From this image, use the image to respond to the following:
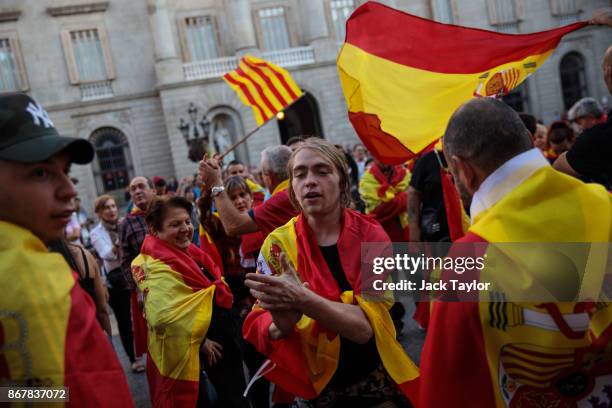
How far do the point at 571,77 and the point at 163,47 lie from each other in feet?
67.2

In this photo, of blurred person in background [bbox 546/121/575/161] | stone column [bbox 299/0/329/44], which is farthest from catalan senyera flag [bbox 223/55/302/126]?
stone column [bbox 299/0/329/44]

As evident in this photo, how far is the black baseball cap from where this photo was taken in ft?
4.31

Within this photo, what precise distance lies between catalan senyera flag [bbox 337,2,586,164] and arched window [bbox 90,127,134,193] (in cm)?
2072

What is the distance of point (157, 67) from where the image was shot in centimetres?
2175

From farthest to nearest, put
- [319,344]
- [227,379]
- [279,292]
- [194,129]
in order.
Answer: [194,129] < [227,379] < [319,344] < [279,292]

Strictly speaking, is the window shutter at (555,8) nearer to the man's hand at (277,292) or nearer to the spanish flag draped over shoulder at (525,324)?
the spanish flag draped over shoulder at (525,324)

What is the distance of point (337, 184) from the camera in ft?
7.77

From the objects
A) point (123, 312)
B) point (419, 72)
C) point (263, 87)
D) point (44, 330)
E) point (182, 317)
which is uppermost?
point (263, 87)

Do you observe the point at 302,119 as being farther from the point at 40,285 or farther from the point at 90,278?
the point at 40,285

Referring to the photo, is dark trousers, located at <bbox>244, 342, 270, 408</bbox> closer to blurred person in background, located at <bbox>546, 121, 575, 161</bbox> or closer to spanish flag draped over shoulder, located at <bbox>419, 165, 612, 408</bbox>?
spanish flag draped over shoulder, located at <bbox>419, 165, 612, 408</bbox>

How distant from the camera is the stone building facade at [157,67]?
2155 cm

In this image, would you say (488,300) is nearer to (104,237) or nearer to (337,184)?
(337,184)

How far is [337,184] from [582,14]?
2899cm

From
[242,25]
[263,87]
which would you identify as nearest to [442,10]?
[242,25]
